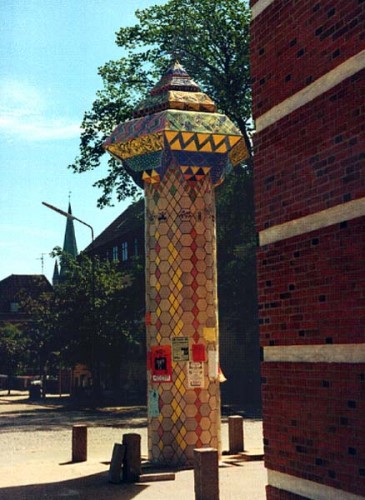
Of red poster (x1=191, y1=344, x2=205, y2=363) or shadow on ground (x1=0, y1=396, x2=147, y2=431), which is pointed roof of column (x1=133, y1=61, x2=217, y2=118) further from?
shadow on ground (x1=0, y1=396, x2=147, y2=431)

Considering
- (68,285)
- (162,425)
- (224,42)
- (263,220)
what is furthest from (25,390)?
(263,220)

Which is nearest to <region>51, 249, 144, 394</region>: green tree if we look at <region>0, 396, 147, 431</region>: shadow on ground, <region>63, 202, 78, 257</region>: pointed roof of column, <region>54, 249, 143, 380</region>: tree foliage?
<region>54, 249, 143, 380</region>: tree foliage

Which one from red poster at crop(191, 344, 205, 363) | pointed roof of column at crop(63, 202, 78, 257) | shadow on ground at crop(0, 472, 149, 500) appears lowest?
shadow on ground at crop(0, 472, 149, 500)

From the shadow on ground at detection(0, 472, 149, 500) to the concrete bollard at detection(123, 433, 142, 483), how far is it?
0.19m

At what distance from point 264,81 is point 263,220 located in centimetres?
147

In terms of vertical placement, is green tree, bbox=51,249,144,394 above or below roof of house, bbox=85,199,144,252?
below

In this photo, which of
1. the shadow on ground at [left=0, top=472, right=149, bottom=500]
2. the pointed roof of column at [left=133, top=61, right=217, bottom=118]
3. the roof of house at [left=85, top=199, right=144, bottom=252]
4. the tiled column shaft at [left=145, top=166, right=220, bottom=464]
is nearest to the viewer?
the shadow on ground at [left=0, top=472, right=149, bottom=500]

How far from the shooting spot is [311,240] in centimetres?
799

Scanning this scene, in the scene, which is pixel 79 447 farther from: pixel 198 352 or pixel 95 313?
pixel 95 313

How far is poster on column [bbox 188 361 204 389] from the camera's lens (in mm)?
15609

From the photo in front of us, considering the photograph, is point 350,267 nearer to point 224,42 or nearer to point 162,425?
point 162,425

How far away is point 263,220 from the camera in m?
8.79

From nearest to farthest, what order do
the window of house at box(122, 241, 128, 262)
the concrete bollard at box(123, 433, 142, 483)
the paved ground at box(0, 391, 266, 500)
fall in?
the paved ground at box(0, 391, 266, 500)
the concrete bollard at box(123, 433, 142, 483)
the window of house at box(122, 241, 128, 262)

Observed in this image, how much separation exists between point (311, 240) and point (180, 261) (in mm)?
7972
